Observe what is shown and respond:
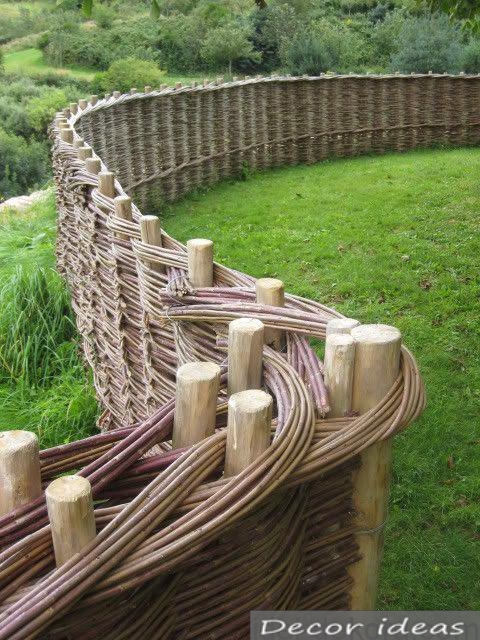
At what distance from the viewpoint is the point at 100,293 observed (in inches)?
160

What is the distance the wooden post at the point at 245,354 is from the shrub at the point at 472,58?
20.1 meters

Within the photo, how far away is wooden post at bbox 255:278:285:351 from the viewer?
2012 mm

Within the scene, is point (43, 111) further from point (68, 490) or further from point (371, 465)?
point (68, 490)

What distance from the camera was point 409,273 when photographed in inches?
268

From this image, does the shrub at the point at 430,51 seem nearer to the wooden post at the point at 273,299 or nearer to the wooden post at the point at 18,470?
the wooden post at the point at 273,299

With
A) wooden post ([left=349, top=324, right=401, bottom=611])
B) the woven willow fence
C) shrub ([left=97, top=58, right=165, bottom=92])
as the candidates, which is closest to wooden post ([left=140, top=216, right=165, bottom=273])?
the woven willow fence

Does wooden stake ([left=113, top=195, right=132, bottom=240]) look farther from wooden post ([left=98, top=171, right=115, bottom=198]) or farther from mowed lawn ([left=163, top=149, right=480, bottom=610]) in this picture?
mowed lawn ([left=163, top=149, right=480, bottom=610])

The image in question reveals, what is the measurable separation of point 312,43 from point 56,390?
19.2m

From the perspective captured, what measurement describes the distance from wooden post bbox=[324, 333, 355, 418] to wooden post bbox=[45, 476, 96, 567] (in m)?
Result: 0.63

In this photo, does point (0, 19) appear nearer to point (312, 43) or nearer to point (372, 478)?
point (312, 43)

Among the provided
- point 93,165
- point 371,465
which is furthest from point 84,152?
point 371,465

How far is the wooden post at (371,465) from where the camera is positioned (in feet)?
5.48

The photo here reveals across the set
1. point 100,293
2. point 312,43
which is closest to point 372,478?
point 100,293

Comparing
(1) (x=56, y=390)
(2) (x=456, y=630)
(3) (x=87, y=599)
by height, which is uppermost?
(3) (x=87, y=599)
